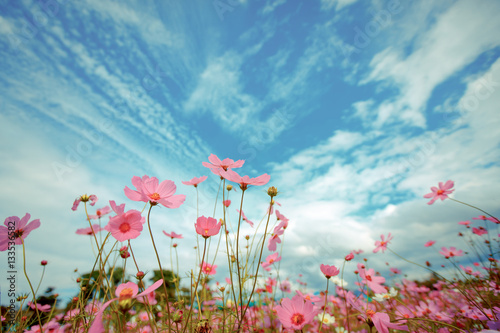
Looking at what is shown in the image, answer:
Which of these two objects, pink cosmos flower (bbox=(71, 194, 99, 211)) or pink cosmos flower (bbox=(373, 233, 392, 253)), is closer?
pink cosmos flower (bbox=(71, 194, 99, 211))

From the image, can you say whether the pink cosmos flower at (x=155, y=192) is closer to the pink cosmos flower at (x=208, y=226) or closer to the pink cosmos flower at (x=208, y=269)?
the pink cosmos flower at (x=208, y=226)

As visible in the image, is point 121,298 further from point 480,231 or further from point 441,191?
point 480,231

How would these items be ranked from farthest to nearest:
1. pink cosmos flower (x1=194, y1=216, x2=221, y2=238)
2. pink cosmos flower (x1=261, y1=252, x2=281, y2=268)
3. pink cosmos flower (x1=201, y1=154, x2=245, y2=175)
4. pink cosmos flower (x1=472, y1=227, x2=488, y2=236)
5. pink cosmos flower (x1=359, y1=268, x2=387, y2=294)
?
pink cosmos flower (x1=472, y1=227, x2=488, y2=236) → pink cosmos flower (x1=261, y1=252, x2=281, y2=268) → pink cosmos flower (x1=359, y1=268, x2=387, y2=294) → pink cosmos flower (x1=201, y1=154, x2=245, y2=175) → pink cosmos flower (x1=194, y1=216, x2=221, y2=238)

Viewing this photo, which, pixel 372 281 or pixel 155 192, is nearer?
pixel 155 192

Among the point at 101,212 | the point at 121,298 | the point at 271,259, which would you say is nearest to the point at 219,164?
the point at 121,298

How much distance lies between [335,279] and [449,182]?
5.27 feet

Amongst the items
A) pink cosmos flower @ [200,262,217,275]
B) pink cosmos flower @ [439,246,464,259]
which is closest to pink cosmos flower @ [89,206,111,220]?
pink cosmos flower @ [200,262,217,275]

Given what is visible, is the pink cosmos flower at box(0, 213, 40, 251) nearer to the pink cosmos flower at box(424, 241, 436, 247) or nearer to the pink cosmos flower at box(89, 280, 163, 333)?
the pink cosmos flower at box(89, 280, 163, 333)

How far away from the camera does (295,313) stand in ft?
3.43

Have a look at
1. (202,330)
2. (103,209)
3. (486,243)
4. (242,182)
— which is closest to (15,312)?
(103,209)

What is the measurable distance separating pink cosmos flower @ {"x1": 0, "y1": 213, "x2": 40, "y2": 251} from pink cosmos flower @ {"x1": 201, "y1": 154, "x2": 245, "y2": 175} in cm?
84

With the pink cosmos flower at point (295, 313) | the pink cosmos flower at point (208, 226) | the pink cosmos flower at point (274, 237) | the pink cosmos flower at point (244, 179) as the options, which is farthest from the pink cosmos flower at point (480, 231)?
the pink cosmos flower at point (208, 226)

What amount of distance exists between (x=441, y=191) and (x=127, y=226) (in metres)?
2.64

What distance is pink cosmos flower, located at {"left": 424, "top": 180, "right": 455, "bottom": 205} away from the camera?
2.17m
